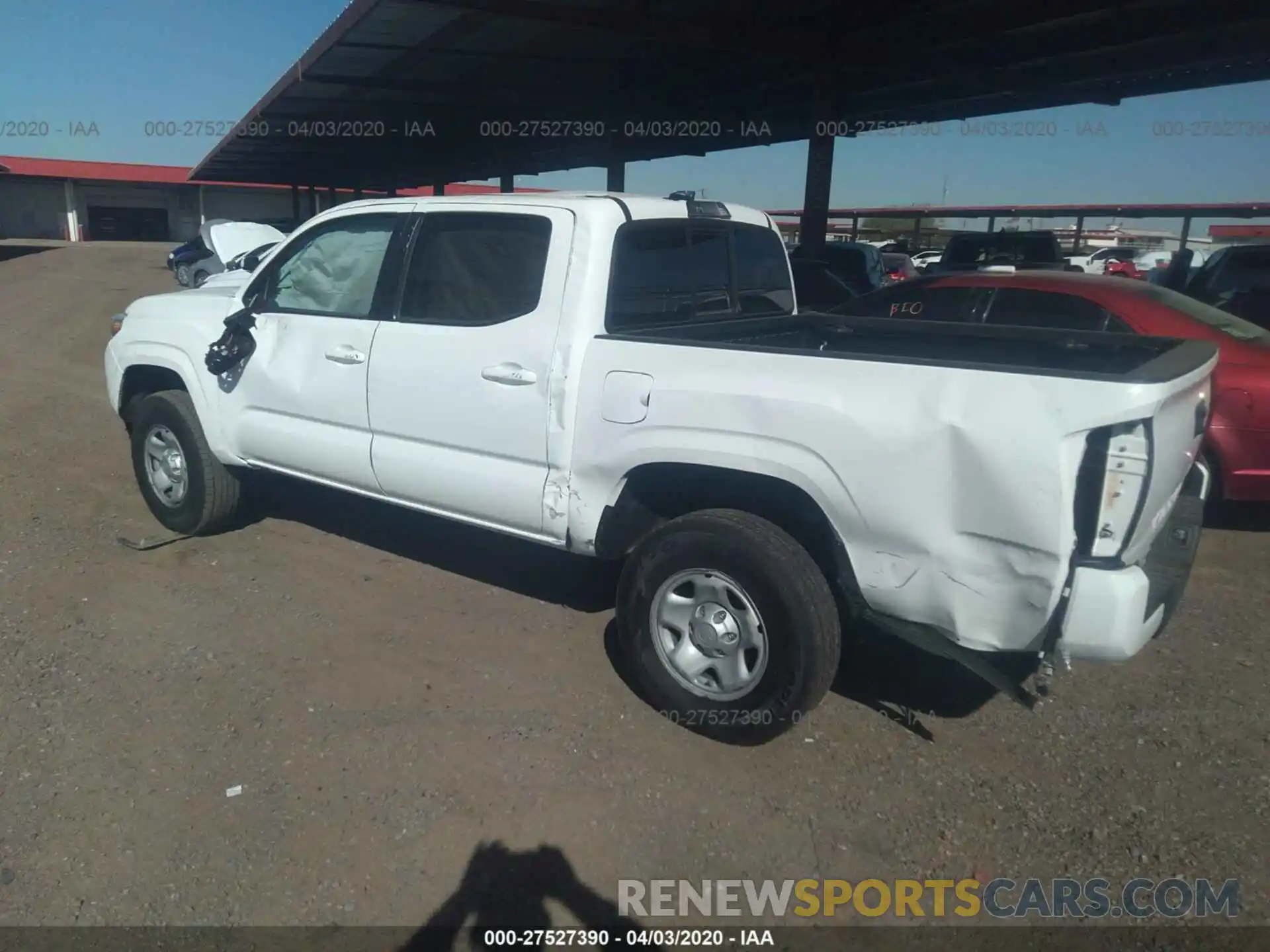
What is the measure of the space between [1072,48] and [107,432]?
10.9m

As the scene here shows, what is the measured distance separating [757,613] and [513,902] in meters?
1.26

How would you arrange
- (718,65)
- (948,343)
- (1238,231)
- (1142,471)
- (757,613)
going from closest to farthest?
(1142,471)
(757,613)
(948,343)
(718,65)
(1238,231)

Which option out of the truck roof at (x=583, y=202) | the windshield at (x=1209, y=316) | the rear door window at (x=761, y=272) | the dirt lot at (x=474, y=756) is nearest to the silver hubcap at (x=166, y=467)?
the dirt lot at (x=474, y=756)

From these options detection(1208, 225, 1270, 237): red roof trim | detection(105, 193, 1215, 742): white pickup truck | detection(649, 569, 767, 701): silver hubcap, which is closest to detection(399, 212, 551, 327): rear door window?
detection(105, 193, 1215, 742): white pickup truck

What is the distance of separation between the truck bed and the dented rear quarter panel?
0.08 meters

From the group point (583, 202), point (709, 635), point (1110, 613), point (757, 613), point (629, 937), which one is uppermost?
point (583, 202)

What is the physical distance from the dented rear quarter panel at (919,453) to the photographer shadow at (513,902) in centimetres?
133

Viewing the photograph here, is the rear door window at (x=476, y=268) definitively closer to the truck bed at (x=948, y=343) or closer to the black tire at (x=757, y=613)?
the truck bed at (x=948, y=343)

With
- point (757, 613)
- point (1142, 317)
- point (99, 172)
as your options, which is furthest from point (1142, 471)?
point (99, 172)

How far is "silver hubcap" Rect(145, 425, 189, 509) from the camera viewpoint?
5312mm

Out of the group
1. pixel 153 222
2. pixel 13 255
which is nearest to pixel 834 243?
pixel 13 255

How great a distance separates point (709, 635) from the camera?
136 inches

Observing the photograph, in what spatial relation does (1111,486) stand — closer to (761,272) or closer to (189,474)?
(761,272)

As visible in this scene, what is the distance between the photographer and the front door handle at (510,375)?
374 cm
